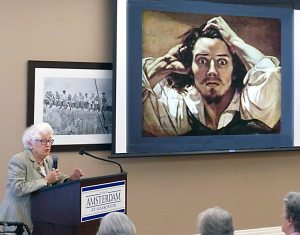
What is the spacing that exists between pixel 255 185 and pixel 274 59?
123 centimetres

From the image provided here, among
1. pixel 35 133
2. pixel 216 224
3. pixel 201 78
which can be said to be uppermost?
pixel 201 78

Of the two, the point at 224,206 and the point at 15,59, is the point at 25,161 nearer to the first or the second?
the point at 15,59

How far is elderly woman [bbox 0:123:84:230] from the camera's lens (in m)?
3.46

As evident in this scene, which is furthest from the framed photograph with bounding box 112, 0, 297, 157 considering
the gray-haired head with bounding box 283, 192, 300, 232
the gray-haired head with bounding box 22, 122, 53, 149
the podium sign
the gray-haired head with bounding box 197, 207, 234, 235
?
the gray-haired head with bounding box 197, 207, 234, 235

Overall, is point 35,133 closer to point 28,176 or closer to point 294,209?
point 28,176

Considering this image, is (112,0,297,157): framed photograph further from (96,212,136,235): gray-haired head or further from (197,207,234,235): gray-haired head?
(96,212,136,235): gray-haired head

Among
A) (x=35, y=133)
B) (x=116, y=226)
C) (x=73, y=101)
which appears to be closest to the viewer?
(x=116, y=226)

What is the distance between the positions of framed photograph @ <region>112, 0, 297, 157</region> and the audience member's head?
2167 mm

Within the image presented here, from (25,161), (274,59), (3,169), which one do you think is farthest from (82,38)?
(274,59)

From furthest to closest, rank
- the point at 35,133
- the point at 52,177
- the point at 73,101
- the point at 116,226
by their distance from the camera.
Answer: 1. the point at 73,101
2. the point at 35,133
3. the point at 52,177
4. the point at 116,226

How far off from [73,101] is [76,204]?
167 centimetres

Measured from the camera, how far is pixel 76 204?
3.19 meters

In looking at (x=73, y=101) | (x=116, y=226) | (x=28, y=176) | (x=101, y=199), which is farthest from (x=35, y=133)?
(x=116, y=226)

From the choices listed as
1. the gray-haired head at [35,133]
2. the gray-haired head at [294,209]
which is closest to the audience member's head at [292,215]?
the gray-haired head at [294,209]
